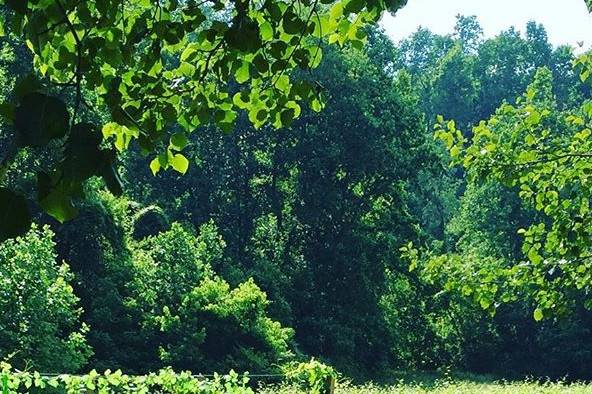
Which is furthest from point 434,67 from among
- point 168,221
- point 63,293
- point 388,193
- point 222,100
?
point 222,100

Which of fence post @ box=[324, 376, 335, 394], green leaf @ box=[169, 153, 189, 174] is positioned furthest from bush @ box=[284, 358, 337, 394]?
green leaf @ box=[169, 153, 189, 174]

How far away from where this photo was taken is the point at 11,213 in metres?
1.34

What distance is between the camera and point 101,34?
2512mm

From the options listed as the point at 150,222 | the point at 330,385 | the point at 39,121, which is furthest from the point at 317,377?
the point at 150,222

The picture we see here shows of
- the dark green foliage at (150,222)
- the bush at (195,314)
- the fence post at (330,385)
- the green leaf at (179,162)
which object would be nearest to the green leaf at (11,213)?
the green leaf at (179,162)

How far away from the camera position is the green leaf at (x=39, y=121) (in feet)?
4.50

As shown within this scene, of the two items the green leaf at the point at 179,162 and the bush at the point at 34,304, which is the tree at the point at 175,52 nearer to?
the green leaf at the point at 179,162

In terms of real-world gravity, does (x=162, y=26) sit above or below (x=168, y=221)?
below

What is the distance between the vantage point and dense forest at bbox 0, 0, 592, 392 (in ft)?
23.9

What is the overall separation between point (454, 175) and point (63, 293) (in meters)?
32.7

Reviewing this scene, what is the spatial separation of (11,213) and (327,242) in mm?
32022

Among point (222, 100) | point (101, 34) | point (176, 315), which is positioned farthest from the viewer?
point (176, 315)

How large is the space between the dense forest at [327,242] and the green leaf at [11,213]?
148 cm

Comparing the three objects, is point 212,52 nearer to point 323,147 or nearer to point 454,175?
point 323,147
